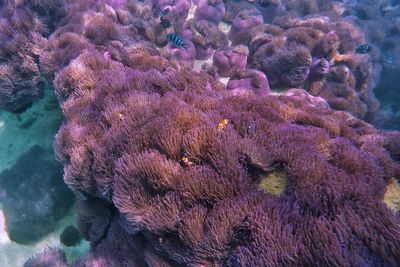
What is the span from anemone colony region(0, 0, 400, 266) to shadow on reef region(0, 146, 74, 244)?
102 cm

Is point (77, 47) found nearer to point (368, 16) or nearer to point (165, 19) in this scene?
point (165, 19)

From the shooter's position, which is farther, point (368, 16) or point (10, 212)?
point (368, 16)

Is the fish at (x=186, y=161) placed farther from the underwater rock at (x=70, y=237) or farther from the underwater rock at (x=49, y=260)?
the underwater rock at (x=70, y=237)

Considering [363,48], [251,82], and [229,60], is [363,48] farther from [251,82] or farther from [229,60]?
[251,82]

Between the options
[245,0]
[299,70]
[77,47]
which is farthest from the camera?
[245,0]

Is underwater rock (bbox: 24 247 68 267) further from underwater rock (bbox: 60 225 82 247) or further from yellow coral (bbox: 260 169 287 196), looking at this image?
yellow coral (bbox: 260 169 287 196)

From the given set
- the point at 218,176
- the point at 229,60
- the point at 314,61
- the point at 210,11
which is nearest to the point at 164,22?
the point at 210,11

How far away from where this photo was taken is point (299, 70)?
6.71 meters

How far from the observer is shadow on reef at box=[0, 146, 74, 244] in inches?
231

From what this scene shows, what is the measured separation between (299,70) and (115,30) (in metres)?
4.14

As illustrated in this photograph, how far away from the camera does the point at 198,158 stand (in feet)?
10.2

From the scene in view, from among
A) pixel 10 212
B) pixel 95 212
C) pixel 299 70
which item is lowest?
pixel 10 212

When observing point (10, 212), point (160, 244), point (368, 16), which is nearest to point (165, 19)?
point (10, 212)

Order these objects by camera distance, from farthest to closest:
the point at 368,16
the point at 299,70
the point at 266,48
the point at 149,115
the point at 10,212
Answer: the point at 368,16
the point at 266,48
the point at 299,70
the point at 10,212
the point at 149,115
